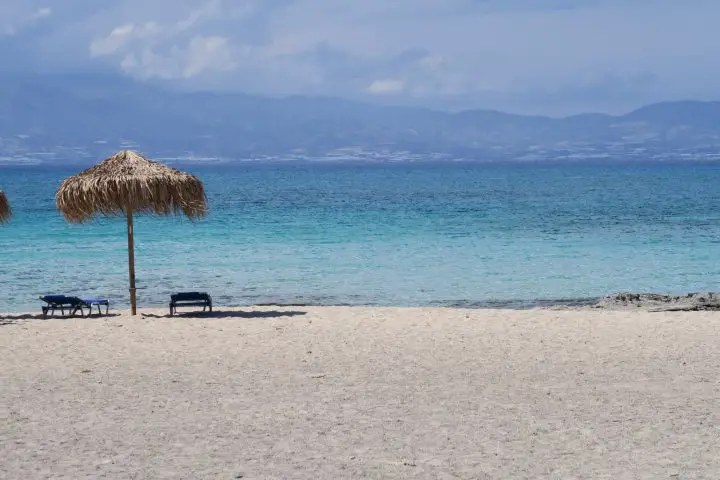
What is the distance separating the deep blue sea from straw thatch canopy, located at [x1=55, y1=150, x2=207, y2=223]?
273 cm

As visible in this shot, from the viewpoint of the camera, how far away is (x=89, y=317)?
14898mm

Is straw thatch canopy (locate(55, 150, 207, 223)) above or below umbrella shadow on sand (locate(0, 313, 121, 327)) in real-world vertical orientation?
above

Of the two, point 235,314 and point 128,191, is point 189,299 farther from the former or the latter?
point 128,191

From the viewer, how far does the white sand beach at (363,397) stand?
7.29m

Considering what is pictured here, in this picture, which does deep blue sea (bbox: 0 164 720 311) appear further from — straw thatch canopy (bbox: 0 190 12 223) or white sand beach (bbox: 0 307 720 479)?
white sand beach (bbox: 0 307 720 479)

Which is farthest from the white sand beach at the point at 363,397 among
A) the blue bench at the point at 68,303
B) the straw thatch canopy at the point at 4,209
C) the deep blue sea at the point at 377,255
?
the deep blue sea at the point at 377,255

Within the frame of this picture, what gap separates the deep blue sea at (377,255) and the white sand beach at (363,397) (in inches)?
199

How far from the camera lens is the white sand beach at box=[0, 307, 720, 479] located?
7289 mm

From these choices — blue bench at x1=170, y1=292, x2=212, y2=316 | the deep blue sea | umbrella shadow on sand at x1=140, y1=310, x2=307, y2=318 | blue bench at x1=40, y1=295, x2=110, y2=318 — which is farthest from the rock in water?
blue bench at x1=40, y1=295, x2=110, y2=318

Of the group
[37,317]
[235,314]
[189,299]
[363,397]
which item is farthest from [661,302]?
[37,317]

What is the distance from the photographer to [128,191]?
46.5 feet

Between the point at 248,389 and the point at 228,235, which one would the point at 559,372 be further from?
the point at 228,235

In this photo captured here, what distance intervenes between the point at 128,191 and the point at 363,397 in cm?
611

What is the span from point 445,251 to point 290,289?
7907 mm
